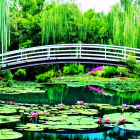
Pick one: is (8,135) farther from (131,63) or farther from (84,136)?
(131,63)

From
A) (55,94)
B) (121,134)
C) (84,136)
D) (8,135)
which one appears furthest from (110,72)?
(8,135)

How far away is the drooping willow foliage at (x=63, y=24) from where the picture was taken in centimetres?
1619

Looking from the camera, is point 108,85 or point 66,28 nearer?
point 108,85

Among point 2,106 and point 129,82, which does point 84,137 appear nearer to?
point 2,106

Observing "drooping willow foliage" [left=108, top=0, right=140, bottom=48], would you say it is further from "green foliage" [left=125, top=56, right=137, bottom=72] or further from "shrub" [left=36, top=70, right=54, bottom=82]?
"shrub" [left=36, top=70, right=54, bottom=82]

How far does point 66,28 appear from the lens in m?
16.7

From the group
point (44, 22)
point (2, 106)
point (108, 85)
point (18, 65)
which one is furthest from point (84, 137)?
point (44, 22)

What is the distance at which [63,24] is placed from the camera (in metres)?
17.0

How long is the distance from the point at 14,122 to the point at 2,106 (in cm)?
148

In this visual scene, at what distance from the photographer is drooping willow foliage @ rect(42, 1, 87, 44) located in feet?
53.1

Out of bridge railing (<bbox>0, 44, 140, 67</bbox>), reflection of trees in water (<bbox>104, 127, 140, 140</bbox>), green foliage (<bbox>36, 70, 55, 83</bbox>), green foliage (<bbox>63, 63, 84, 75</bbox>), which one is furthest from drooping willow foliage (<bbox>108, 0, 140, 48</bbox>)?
reflection of trees in water (<bbox>104, 127, 140, 140</bbox>)

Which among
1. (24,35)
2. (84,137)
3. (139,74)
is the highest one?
(24,35)

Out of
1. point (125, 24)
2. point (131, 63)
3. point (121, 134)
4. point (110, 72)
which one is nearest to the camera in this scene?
point (121, 134)

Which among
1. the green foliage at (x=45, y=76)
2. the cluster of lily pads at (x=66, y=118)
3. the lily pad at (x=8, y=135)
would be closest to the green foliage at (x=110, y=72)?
the green foliage at (x=45, y=76)
